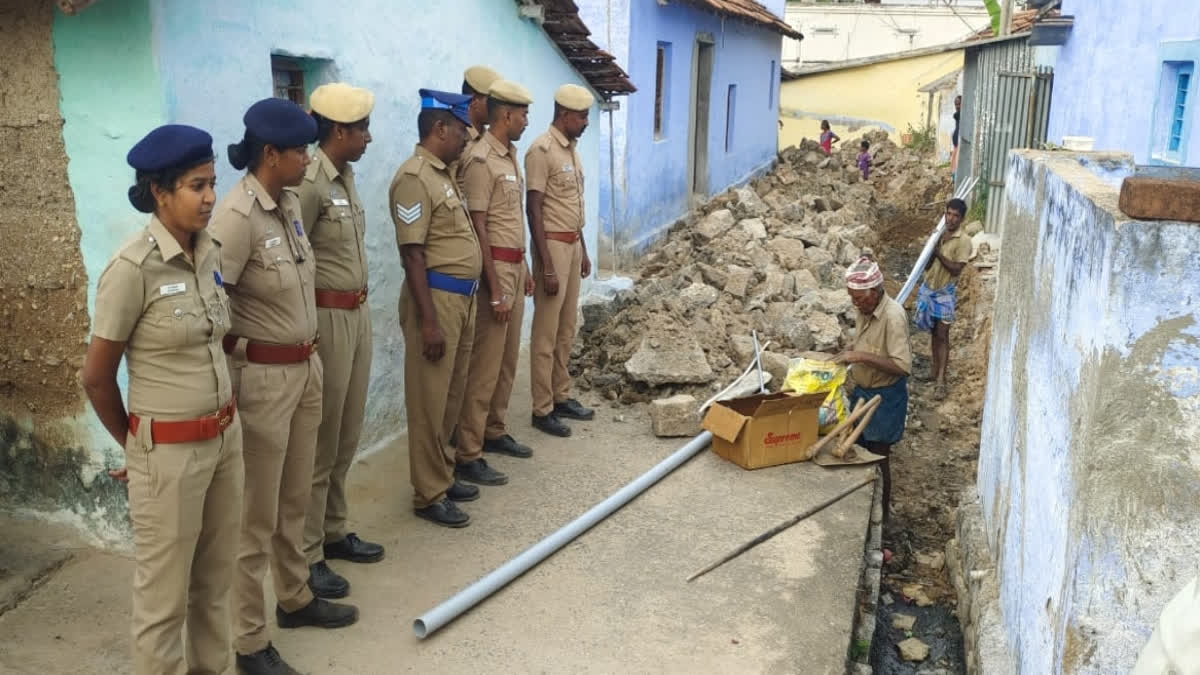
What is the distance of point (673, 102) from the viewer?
44.4ft

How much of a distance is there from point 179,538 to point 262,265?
0.99 metres

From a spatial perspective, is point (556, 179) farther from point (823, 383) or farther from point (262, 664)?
point (262, 664)

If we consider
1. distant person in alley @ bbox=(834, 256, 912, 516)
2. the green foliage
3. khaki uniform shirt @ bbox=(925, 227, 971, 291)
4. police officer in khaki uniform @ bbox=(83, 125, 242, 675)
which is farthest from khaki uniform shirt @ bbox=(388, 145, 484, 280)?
the green foliage

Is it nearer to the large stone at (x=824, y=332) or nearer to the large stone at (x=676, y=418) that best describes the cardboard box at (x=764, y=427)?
the large stone at (x=676, y=418)

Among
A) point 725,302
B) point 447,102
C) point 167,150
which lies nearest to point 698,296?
point 725,302

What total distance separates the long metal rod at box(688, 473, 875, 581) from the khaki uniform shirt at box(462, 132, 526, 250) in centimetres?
214

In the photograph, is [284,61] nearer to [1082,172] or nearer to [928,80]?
[1082,172]

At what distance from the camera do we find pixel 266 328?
346 centimetres

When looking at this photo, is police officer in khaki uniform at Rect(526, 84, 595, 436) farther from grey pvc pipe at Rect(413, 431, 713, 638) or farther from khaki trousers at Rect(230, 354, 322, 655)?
khaki trousers at Rect(230, 354, 322, 655)

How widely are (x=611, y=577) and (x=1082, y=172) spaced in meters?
2.66

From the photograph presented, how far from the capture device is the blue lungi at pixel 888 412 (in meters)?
5.56

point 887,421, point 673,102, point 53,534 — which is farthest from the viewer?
point 673,102

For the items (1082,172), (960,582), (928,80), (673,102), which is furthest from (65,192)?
(928,80)

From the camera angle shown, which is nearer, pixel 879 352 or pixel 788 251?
pixel 879 352
